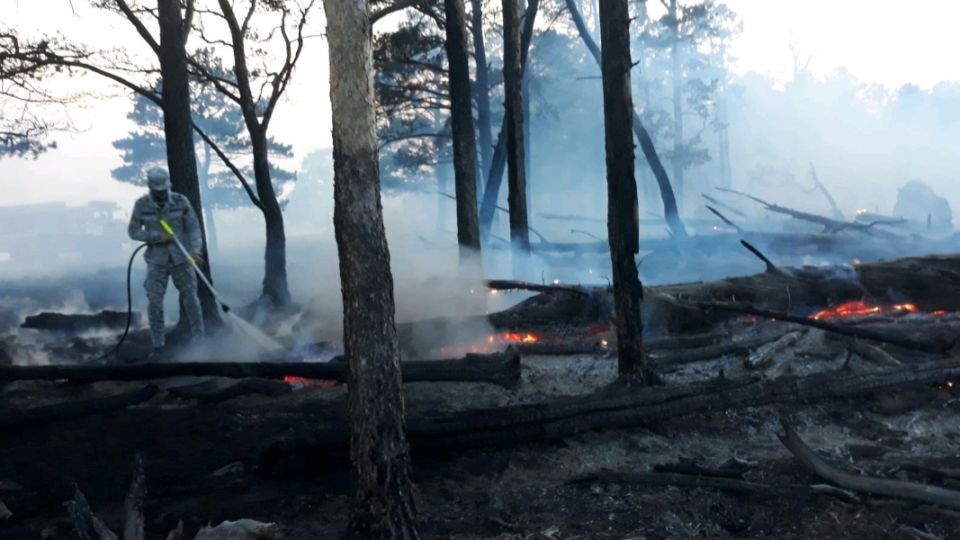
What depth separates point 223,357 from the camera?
1145 cm

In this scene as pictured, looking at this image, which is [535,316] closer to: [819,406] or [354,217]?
[819,406]

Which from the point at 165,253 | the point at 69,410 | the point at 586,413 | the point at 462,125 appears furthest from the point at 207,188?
the point at 586,413

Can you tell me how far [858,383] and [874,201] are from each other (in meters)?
56.9

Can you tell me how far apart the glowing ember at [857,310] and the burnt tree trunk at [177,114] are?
31.9 ft

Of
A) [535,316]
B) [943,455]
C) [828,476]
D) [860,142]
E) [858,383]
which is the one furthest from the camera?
[860,142]

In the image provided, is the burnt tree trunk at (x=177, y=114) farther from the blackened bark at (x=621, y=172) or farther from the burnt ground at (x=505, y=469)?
the blackened bark at (x=621, y=172)

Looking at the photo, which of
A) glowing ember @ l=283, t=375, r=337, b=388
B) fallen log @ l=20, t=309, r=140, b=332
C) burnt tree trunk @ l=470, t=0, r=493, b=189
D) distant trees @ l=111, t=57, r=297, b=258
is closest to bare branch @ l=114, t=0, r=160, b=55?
fallen log @ l=20, t=309, r=140, b=332

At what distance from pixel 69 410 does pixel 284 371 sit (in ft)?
7.06

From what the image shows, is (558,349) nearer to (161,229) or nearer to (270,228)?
(161,229)

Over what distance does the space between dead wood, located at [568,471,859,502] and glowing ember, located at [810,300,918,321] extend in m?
5.83

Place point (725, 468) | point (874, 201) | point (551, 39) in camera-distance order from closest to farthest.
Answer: point (725, 468) → point (551, 39) → point (874, 201)

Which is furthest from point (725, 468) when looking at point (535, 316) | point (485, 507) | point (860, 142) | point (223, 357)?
point (860, 142)

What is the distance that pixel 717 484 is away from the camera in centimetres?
594

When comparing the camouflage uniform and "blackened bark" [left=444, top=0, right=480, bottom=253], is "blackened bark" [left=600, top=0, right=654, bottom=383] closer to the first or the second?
the camouflage uniform
